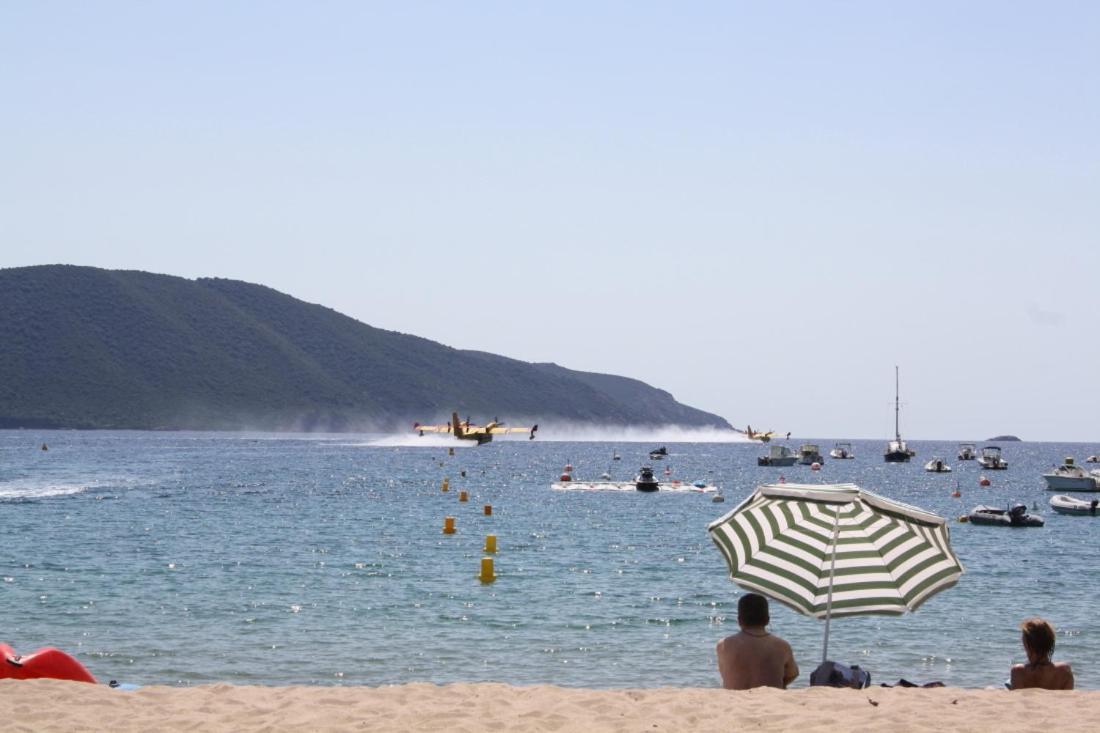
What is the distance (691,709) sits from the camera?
440 inches

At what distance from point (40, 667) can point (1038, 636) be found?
31.6ft

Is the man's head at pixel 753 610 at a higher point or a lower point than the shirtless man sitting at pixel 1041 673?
higher

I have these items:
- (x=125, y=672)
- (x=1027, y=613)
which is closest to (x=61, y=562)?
(x=125, y=672)

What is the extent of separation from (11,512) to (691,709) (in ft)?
156

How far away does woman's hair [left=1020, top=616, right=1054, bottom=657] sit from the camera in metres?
11.5

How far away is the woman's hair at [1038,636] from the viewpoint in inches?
454

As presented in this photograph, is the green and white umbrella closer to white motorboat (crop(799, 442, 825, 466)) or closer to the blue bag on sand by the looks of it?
the blue bag on sand

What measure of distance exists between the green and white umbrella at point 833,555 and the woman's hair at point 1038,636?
751 millimetres

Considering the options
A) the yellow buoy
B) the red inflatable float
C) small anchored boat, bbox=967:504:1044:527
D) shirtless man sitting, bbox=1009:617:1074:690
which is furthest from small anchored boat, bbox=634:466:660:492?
shirtless man sitting, bbox=1009:617:1074:690

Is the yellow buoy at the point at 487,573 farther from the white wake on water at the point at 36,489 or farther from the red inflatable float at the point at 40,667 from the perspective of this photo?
the white wake on water at the point at 36,489

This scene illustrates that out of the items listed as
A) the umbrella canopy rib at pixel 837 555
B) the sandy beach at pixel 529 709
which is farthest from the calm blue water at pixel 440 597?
the umbrella canopy rib at pixel 837 555

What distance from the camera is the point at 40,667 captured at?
43.0 feet

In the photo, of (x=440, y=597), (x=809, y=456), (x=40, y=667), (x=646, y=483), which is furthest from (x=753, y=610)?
(x=809, y=456)

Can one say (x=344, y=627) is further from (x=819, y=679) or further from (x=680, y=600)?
(x=819, y=679)
